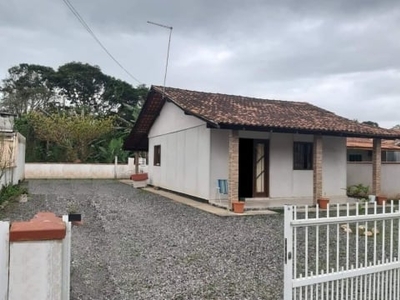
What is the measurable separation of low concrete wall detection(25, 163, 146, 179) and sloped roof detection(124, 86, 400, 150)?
1064 centimetres

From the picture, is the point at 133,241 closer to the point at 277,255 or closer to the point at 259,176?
the point at 277,255

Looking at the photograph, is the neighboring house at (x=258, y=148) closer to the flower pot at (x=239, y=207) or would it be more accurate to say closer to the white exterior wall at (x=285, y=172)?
the white exterior wall at (x=285, y=172)

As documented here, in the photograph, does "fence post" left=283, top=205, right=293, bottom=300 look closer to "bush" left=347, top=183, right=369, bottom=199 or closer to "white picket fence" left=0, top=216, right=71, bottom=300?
"white picket fence" left=0, top=216, right=71, bottom=300

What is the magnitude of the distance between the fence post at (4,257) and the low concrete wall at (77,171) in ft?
83.5

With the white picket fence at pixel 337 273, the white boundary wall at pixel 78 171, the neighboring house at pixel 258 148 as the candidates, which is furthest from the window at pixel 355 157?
the white picket fence at pixel 337 273

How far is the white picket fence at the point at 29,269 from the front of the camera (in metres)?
→ 3.22

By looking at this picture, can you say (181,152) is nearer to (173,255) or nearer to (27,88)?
(173,255)

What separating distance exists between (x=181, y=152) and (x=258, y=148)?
376cm

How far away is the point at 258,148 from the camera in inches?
590

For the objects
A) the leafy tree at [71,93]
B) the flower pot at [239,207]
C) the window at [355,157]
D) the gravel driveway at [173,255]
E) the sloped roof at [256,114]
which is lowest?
the gravel driveway at [173,255]

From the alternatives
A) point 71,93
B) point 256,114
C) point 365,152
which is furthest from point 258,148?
point 71,93

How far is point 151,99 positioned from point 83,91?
24.6 meters

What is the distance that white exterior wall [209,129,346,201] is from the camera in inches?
560

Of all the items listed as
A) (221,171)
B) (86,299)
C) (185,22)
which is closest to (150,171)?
(221,171)
